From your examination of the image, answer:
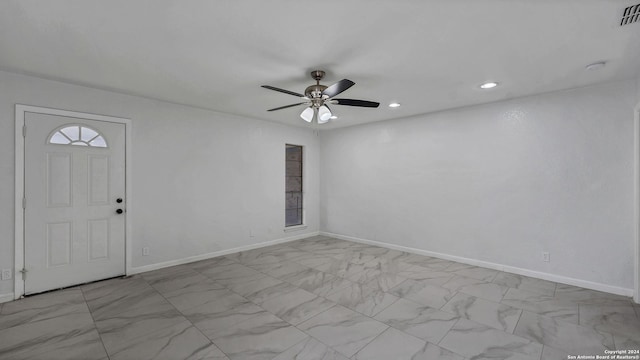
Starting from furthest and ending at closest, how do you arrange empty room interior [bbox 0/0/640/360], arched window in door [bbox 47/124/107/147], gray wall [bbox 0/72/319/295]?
arched window in door [bbox 47/124/107/147] → gray wall [bbox 0/72/319/295] → empty room interior [bbox 0/0/640/360]

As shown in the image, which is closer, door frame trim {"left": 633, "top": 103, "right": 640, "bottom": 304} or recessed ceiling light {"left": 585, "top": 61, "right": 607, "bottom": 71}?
recessed ceiling light {"left": 585, "top": 61, "right": 607, "bottom": 71}

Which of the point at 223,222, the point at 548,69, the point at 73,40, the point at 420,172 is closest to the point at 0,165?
the point at 73,40

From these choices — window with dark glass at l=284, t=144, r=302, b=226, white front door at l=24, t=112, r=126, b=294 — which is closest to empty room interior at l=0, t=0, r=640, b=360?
white front door at l=24, t=112, r=126, b=294

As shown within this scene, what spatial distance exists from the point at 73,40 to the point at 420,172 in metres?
4.75

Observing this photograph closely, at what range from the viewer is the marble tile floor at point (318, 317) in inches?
87.0

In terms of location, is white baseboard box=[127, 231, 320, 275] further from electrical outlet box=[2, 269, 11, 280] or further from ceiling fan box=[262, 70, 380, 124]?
ceiling fan box=[262, 70, 380, 124]

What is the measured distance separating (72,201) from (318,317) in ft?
10.9

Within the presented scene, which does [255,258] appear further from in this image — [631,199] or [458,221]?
[631,199]

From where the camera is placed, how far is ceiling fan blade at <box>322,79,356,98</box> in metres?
2.56

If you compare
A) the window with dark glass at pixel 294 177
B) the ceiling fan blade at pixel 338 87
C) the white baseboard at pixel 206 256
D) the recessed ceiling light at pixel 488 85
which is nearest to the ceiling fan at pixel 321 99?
the ceiling fan blade at pixel 338 87

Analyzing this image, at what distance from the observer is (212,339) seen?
2350mm

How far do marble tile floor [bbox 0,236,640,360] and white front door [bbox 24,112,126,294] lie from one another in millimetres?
278

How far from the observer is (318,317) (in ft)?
8.95

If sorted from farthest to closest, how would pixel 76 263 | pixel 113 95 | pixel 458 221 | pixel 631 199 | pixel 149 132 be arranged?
1. pixel 458 221
2. pixel 149 132
3. pixel 113 95
4. pixel 76 263
5. pixel 631 199
